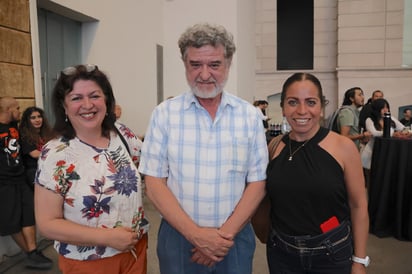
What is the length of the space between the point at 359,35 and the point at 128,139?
33.2 ft

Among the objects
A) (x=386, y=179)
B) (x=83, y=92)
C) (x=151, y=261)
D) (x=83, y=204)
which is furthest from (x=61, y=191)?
(x=386, y=179)

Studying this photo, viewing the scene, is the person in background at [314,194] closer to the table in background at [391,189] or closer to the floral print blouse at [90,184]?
the floral print blouse at [90,184]

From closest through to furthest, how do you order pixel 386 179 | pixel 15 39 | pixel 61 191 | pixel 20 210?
pixel 61 191 → pixel 20 210 → pixel 15 39 → pixel 386 179

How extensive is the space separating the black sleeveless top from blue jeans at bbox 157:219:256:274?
20 centimetres

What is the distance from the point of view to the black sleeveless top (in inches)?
56.6

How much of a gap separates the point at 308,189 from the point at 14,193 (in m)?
2.58

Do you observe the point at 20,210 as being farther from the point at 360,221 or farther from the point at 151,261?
the point at 360,221

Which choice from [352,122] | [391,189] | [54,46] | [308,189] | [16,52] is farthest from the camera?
[352,122]

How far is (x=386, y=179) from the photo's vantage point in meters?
3.69

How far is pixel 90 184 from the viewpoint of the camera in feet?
4.37

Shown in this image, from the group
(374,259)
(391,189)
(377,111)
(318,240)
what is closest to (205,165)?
(318,240)

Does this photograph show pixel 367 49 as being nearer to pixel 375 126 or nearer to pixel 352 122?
pixel 352 122

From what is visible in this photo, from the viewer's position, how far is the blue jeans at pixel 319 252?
1455mm

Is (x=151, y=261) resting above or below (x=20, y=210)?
below
